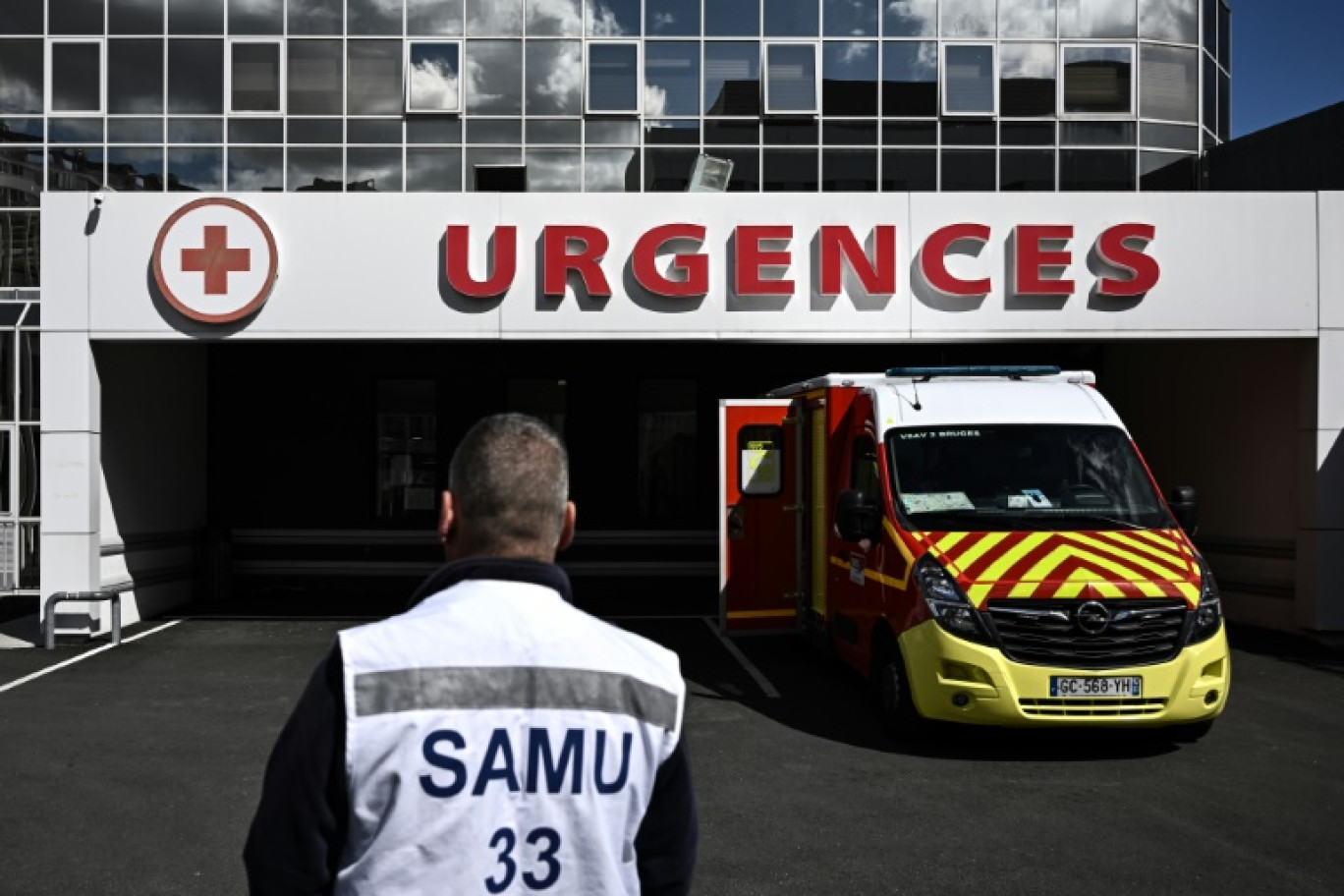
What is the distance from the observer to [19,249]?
66.8 ft

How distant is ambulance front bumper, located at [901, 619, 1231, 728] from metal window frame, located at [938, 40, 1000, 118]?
53.9 ft

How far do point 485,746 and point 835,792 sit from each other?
532cm

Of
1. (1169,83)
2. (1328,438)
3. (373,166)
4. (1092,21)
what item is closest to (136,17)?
(373,166)

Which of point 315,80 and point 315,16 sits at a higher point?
point 315,16

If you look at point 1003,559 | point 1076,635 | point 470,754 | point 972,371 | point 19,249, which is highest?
point 19,249

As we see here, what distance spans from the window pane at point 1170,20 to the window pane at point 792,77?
6.24 metres

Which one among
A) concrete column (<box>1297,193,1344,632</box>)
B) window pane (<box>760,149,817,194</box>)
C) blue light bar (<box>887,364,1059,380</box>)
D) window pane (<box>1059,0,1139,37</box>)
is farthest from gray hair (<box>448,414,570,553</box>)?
window pane (<box>1059,0,1139,37</box>)

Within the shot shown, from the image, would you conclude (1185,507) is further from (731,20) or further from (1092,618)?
(731,20)

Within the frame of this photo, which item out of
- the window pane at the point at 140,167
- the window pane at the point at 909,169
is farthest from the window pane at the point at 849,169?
the window pane at the point at 140,167

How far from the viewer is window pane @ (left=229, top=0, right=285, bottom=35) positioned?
22.0m

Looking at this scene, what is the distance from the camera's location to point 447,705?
189cm

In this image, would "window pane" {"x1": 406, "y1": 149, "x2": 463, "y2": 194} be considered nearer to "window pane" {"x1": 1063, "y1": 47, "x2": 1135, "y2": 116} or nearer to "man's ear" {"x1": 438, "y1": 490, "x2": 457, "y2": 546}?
"window pane" {"x1": 1063, "y1": 47, "x2": 1135, "y2": 116}

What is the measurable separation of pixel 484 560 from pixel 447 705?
252 mm

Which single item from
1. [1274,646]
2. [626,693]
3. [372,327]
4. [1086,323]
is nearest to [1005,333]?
[1086,323]
